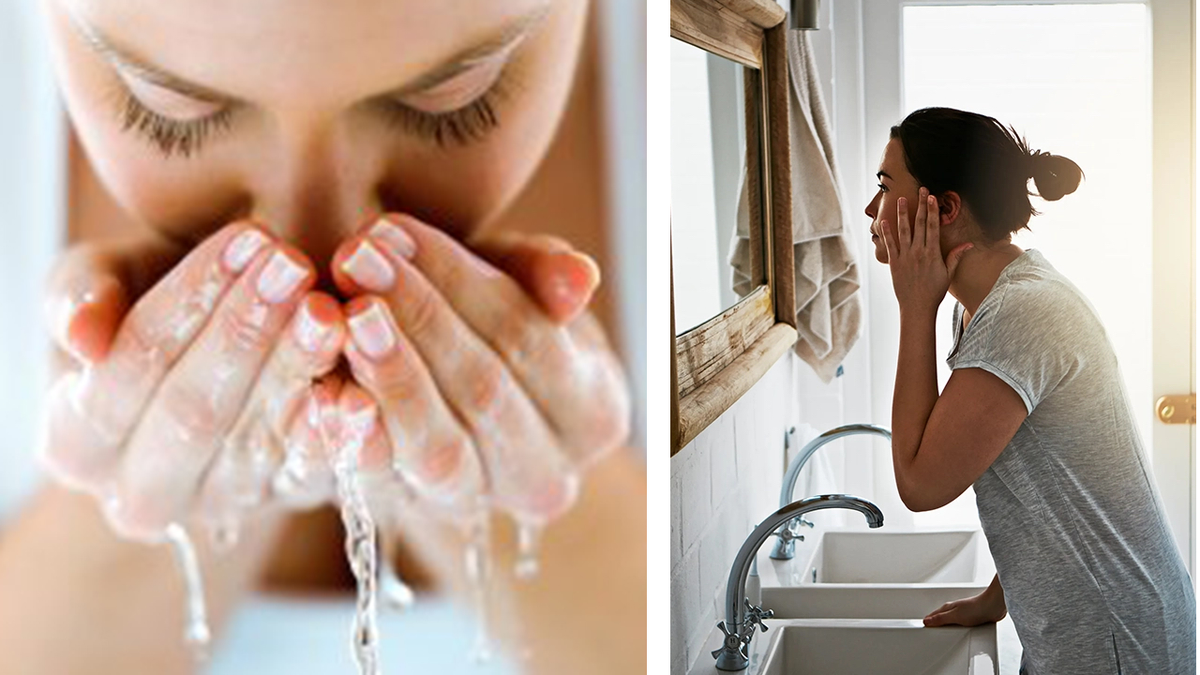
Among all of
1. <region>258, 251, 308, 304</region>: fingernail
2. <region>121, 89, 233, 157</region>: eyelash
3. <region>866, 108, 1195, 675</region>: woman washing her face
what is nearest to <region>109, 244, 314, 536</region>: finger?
<region>258, 251, 308, 304</region>: fingernail

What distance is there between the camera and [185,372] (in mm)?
908

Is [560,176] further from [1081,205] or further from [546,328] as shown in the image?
[1081,205]

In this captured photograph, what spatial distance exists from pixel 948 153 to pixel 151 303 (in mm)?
786

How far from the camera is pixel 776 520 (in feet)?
3.42

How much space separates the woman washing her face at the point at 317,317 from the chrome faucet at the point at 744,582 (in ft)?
0.50

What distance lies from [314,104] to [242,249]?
0.49 ft

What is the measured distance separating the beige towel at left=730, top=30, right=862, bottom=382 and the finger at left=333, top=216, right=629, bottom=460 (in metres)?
0.21

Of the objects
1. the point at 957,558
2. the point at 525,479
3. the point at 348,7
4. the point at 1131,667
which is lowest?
the point at 1131,667

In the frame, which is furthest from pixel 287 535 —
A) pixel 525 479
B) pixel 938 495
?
pixel 938 495

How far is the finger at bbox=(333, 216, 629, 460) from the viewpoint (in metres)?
0.91

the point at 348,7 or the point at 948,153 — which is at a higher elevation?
the point at 348,7

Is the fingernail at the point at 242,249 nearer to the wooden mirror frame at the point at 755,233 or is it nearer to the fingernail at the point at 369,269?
the fingernail at the point at 369,269

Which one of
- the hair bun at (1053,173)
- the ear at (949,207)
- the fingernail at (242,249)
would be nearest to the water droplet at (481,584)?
the fingernail at (242,249)

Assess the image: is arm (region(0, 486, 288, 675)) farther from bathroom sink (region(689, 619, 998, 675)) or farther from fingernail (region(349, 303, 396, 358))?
bathroom sink (region(689, 619, 998, 675))
